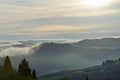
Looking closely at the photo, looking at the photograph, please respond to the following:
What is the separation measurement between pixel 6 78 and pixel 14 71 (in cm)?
868

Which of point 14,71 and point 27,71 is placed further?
point 27,71

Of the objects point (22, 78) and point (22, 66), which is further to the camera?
point (22, 66)

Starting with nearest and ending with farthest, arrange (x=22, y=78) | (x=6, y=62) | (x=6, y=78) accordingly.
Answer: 1. (x=6, y=78)
2. (x=22, y=78)
3. (x=6, y=62)

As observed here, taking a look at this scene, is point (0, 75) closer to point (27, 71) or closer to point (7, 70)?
point (7, 70)

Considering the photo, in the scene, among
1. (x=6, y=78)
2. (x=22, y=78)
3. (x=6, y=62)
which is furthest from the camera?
(x=6, y=62)

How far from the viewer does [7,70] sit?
115 meters

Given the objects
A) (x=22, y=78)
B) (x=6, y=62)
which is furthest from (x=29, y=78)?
(x=6, y=62)

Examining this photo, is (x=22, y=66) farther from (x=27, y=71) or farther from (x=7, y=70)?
(x=7, y=70)

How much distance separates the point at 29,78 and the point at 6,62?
12179 mm

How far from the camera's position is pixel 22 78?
386ft

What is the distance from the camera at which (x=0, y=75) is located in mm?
109625

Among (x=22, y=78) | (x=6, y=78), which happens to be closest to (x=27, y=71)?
(x=22, y=78)

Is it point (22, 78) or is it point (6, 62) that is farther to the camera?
point (6, 62)

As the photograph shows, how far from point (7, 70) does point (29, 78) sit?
30.0ft
